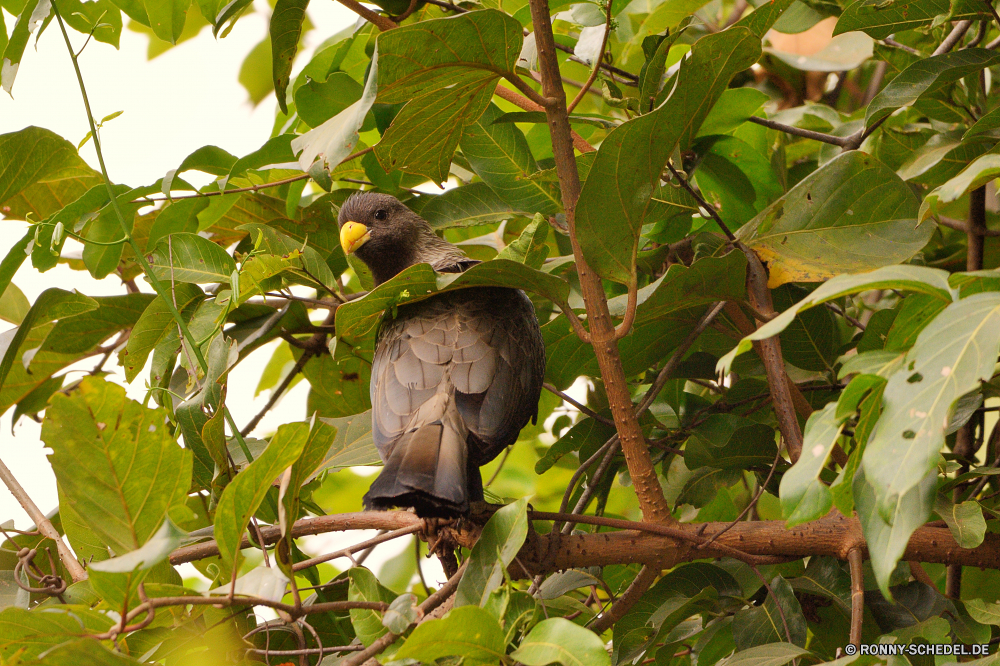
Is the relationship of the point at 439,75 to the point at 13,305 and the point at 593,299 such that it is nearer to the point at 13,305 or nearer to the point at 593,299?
the point at 593,299

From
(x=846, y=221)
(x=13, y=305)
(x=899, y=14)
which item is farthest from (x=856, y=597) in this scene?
(x=13, y=305)

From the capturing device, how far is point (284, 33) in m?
1.58

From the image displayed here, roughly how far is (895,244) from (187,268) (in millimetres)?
1652

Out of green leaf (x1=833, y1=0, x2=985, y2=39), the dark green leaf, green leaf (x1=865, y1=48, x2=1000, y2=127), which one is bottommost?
green leaf (x1=865, y1=48, x2=1000, y2=127)

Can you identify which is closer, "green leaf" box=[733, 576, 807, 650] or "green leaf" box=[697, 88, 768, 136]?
"green leaf" box=[733, 576, 807, 650]

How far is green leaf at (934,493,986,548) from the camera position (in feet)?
4.55

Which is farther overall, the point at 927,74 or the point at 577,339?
the point at 577,339

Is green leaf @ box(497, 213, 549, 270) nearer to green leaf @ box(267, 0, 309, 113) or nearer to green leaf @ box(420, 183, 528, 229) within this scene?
green leaf @ box(420, 183, 528, 229)

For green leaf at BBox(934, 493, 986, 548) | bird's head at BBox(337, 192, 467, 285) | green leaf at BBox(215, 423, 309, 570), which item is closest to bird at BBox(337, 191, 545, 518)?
bird's head at BBox(337, 192, 467, 285)

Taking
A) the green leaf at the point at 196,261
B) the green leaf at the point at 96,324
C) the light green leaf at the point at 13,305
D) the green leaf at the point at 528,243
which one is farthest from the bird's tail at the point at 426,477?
the light green leaf at the point at 13,305

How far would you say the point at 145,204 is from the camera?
6.97 ft

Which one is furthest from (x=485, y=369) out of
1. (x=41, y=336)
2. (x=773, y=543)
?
(x=41, y=336)

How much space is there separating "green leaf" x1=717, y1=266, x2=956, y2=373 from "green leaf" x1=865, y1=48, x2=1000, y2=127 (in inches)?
35.1

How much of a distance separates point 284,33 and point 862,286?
1.25 m
